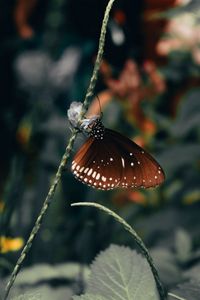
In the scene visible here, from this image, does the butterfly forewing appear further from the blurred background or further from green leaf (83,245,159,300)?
the blurred background

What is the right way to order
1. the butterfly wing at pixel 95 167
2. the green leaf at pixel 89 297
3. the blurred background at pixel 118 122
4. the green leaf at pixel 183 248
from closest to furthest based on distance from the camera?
the green leaf at pixel 89 297 → the butterfly wing at pixel 95 167 → the green leaf at pixel 183 248 → the blurred background at pixel 118 122

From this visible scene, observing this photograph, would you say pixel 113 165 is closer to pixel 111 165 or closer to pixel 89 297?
pixel 111 165

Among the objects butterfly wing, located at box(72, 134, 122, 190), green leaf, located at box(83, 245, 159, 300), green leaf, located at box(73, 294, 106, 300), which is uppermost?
butterfly wing, located at box(72, 134, 122, 190)

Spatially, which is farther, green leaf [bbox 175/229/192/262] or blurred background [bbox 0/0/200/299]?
blurred background [bbox 0/0/200/299]

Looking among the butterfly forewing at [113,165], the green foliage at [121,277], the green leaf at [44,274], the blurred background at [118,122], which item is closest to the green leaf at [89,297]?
the green foliage at [121,277]

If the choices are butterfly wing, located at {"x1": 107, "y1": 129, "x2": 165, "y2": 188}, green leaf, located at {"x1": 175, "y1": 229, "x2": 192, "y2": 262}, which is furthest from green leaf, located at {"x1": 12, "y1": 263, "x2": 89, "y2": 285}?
butterfly wing, located at {"x1": 107, "y1": 129, "x2": 165, "y2": 188}

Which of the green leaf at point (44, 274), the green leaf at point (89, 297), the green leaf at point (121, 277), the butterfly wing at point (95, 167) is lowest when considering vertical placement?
the green leaf at point (44, 274)

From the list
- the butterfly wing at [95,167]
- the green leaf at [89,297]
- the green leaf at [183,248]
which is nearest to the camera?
the green leaf at [89,297]

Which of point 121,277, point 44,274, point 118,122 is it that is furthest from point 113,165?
point 118,122

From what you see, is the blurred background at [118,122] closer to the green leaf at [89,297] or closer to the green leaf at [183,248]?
the green leaf at [183,248]
